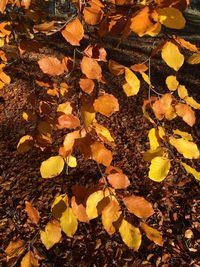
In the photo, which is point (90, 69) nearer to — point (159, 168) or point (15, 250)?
point (159, 168)

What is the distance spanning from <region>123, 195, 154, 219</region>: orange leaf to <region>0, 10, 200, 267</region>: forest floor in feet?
3.46

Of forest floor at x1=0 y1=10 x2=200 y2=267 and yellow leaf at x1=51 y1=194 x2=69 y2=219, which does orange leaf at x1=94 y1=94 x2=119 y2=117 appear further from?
forest floor at x1=0 y1=10 x2=200 y2=267

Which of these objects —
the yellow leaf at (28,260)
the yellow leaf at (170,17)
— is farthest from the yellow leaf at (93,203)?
the yellow leaf at (170,17)

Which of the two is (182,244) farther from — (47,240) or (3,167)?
(3,167)

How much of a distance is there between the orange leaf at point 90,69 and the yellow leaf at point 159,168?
1.23ft

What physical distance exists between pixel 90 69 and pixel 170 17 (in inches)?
13.7

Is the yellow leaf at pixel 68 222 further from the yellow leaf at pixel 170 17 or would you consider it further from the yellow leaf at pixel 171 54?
the yellow leaf at pixel 170 17

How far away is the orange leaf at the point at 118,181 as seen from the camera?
1289mm

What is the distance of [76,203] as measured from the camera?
139 centimetres

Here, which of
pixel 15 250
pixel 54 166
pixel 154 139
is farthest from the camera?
pixel 15 250

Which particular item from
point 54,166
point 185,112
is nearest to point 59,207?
point 54,166

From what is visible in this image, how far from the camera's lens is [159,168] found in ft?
4.15

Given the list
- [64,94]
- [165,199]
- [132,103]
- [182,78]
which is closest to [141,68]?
[64,94]

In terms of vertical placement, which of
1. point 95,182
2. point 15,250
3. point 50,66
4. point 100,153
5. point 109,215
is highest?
point 50,66
